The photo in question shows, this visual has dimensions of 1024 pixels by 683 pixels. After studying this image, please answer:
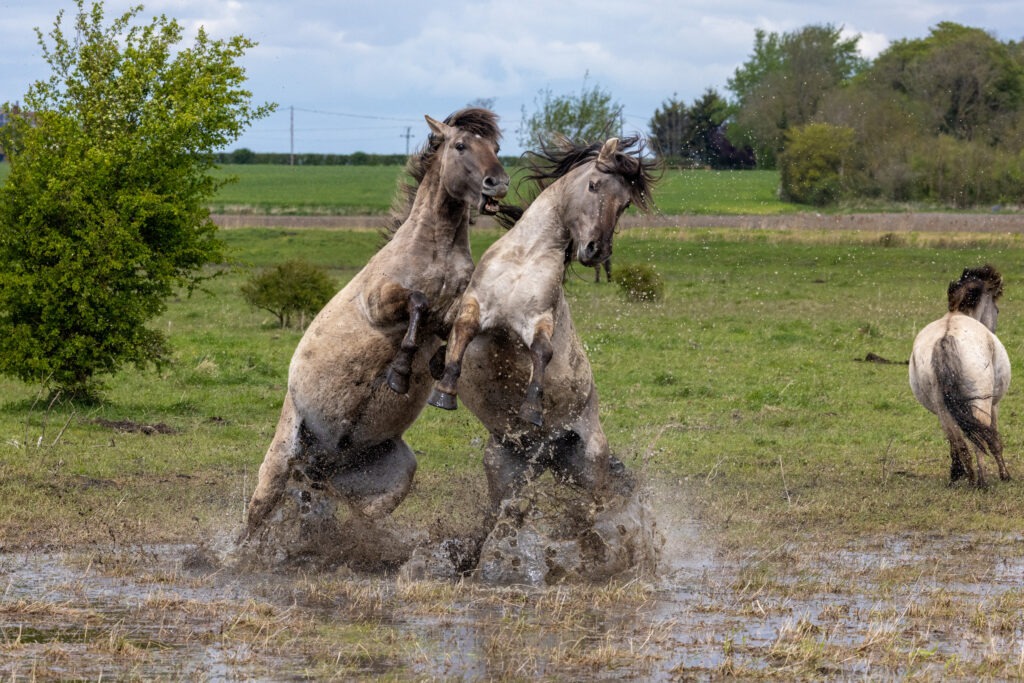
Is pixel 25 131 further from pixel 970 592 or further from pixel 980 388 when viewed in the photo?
pixel 970 592

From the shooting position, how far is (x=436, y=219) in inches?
276

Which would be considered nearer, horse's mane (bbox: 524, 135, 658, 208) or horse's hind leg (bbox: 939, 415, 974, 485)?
horse's mane (bbox: 524, 135, 658, 208)

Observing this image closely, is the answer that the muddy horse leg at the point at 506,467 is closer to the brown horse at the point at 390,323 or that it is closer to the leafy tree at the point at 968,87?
the brown horse at the point at 390,323

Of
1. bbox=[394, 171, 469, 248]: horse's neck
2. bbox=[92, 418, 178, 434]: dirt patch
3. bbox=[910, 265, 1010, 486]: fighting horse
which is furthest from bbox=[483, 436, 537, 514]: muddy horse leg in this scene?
bbox=[92, 418, 178, 434]: dirt patch

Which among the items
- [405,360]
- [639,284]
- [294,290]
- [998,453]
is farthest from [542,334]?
[639,284]

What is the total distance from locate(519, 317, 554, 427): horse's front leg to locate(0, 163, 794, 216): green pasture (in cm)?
380

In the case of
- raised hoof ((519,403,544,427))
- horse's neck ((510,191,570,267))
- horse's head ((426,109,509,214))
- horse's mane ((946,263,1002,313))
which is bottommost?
raised hoof ((519,403,544,427))

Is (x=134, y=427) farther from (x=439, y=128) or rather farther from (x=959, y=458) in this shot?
(x=959, y=458)

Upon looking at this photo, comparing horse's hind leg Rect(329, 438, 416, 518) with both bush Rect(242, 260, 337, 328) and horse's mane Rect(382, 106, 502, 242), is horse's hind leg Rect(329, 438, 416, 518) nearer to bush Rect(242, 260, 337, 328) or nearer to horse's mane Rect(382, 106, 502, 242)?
horse's mane Rect(382, 106, 502, 242)

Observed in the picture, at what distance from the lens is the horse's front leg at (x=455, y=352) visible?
6.30 meters

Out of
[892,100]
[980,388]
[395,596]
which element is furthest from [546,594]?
[892,100]

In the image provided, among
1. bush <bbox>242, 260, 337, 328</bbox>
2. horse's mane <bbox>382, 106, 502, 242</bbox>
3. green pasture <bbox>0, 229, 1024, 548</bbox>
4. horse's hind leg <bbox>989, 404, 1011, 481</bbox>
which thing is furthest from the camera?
bush <bbox>242, 260, 337, 328</bbox>

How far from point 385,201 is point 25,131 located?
42.6 m

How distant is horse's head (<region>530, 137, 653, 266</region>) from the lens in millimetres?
6602
